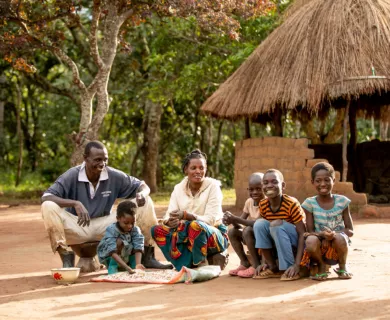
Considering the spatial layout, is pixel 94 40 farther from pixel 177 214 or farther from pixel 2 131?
pixel 2 131

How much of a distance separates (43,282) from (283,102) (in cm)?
671

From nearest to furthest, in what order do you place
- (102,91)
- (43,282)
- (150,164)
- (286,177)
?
(43,282), (102,91), (286,177), (150,164)

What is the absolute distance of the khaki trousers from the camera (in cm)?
581

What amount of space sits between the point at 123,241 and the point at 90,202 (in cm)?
53

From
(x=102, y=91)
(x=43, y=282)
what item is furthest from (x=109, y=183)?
(x=102, y=91)

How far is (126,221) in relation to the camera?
575cm

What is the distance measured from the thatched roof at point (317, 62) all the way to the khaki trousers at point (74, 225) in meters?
5.66

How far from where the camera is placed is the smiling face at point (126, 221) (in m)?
5.75

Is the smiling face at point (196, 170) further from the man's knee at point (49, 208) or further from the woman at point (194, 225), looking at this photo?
the man's knee at point (49, 208)

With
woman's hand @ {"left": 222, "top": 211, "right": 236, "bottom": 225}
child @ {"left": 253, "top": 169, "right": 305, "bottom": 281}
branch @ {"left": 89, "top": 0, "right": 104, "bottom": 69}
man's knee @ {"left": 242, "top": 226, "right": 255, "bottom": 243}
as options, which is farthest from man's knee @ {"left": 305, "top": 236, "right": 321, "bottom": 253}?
branch @ {"left": 89, "top": 0, "right": 104, "bottom": 69}

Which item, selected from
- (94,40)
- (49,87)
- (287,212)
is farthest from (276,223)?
(49,87)

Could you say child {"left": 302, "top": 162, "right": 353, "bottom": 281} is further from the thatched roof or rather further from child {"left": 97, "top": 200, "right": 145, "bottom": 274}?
the thatched roof

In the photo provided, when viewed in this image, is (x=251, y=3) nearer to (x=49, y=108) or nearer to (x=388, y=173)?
(x=388, y=173)

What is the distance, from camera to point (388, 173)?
530 inches
